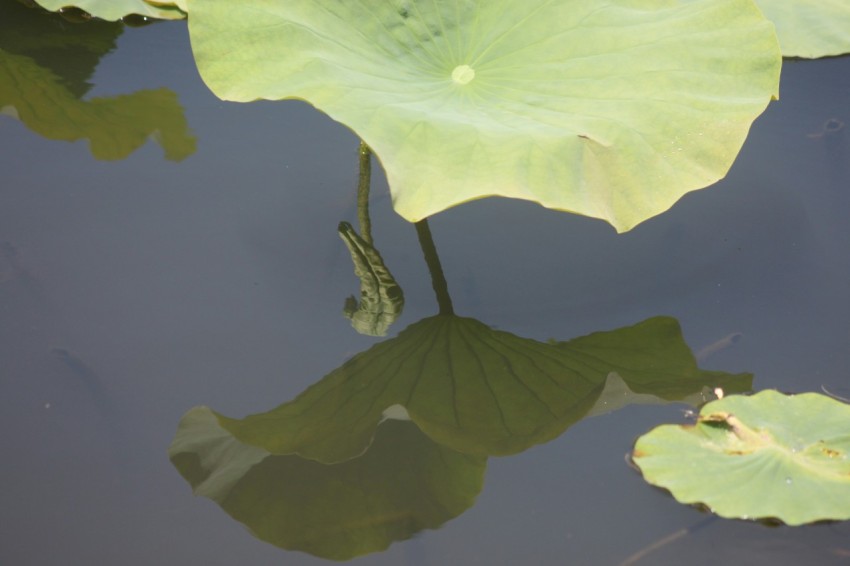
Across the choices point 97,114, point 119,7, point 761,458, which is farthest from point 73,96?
point 761,458

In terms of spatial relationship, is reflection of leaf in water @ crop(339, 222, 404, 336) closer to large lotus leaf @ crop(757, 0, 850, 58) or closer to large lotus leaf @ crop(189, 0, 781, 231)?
large lotus leaf @ crop(189, 0, 781, 231)

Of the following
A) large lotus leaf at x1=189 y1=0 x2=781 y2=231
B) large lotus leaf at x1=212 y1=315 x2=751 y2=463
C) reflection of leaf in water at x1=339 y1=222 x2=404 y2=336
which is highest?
large lotus leaf at x1=189 y1=0 x2=781 y2=231

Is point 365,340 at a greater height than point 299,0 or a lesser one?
lesser

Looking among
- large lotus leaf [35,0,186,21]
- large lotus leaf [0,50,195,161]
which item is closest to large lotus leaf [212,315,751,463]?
large lotus leaf [0,50,195,161]

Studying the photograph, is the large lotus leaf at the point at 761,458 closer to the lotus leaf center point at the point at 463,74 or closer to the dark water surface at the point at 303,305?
the dark water surface at the point at 303,305

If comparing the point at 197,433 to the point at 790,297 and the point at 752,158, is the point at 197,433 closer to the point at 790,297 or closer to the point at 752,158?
the point at 790,297


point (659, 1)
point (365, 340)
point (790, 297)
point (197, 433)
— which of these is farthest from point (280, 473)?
point (659, 1)
